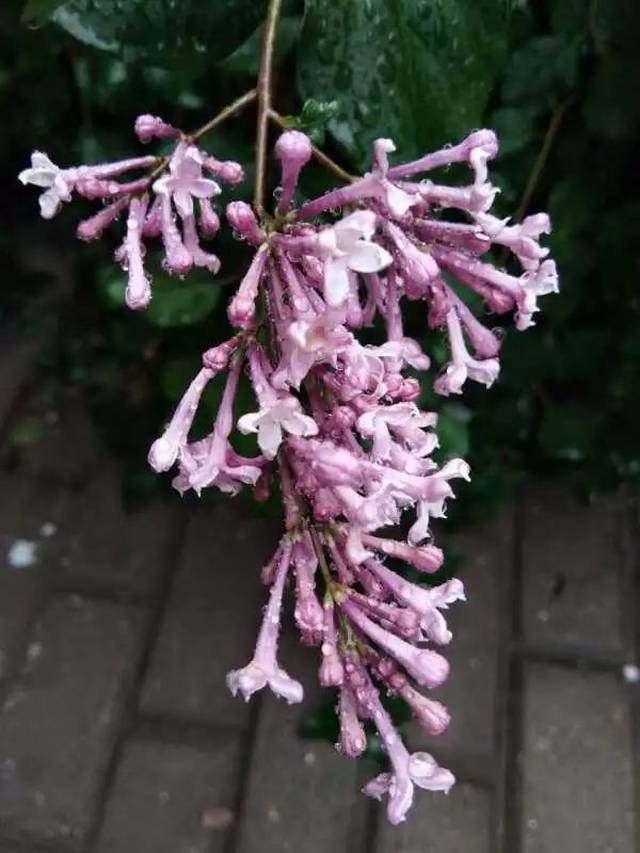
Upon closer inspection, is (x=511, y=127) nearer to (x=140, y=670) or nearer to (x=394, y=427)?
(x=394, y=427)

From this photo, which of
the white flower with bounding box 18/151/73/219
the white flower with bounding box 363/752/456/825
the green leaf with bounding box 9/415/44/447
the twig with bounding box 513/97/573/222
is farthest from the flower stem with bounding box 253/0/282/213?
the green leaf with bounding box 9/415/44/447

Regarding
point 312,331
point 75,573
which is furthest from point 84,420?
point 312,331

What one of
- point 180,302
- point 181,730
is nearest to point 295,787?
point 181,730

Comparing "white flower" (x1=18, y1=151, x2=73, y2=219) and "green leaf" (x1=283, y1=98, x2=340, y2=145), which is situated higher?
"green leaf" (x1=283, y1=98, x2=340, y2=145)

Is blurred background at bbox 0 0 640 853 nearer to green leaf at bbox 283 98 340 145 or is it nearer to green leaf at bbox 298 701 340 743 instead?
green leaf at bbox 298 701 340 743

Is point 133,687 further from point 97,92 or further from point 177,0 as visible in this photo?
point 177,0
